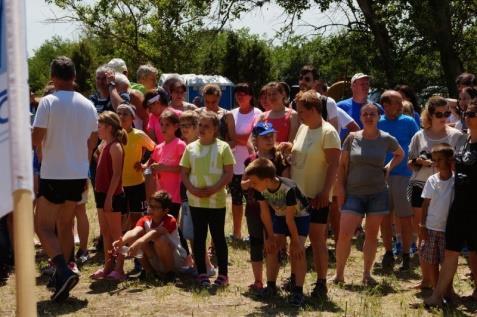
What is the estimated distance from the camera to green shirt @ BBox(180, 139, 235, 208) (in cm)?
643

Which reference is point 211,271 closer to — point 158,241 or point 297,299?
point 158,241

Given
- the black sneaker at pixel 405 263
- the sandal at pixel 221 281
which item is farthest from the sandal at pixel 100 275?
the black sneaker at pixel 405 263

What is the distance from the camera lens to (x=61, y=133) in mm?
5918

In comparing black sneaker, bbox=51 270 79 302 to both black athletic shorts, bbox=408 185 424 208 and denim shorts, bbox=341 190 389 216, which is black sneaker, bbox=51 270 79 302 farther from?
black athletic shorts, bbox=408 185 424 208

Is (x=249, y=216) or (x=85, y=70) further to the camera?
(x=85, y=70)

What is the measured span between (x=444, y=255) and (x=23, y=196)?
408 centimetres

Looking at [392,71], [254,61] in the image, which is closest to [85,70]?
[254,61]

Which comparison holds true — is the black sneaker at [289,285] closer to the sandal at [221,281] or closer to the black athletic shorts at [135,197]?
the sandal at [221,281]

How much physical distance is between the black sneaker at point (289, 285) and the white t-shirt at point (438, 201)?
1.15m

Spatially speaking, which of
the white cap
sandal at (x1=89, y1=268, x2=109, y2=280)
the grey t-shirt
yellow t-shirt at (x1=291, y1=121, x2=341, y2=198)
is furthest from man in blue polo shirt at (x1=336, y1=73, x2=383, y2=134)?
sandal at (x1=89, y1=268, x2=109, y2=280)

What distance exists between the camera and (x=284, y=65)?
142 feet

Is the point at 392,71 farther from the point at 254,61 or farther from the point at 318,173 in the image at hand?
the point at 254,61

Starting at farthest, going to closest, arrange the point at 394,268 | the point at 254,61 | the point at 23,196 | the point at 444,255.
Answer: the point at 254,61, the point at 394,268, the point at 444,255, the point at 23,196

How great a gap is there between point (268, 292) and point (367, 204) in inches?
44.8
